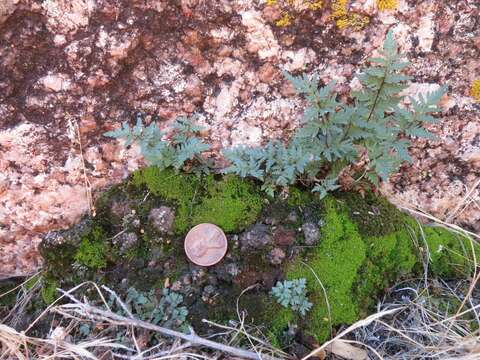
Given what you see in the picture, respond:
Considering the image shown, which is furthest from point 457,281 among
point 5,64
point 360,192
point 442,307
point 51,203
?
point 5,64

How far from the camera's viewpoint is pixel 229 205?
3.07 meters

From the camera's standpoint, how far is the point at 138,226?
3.06 m

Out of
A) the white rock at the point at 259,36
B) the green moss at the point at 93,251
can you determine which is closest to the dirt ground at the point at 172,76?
the white rock at the point at 259,36

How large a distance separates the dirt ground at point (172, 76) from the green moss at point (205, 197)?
20cm

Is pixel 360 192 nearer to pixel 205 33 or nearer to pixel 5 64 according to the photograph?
pixel 205 33

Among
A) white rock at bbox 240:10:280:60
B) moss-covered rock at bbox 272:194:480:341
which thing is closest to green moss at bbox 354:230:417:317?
moss-covered rock at bbox 272:194:480:341

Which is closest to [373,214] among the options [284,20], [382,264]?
[382,264]

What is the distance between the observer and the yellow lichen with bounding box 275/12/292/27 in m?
3.05

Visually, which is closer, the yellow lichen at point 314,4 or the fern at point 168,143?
the fern at point 168,143

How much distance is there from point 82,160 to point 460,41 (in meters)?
2.60

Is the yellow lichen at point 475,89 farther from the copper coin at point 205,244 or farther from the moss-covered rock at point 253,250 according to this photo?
the copper coin at point 205,244

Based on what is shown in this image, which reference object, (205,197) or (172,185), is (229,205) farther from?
(172,185)

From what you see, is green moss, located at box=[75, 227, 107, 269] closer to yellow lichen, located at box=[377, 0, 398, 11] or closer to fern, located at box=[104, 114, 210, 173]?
fern, located at box=[104, 114, 210, 173]

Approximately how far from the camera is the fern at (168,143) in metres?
2.86
